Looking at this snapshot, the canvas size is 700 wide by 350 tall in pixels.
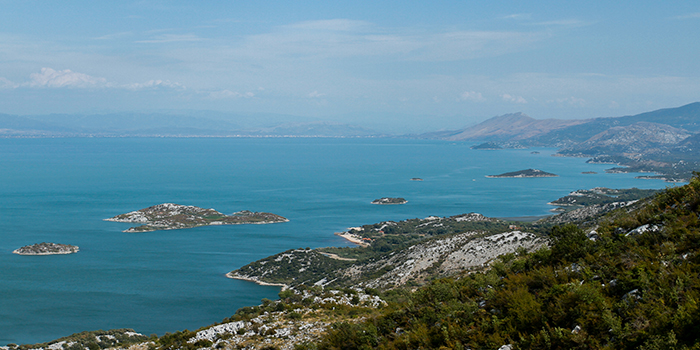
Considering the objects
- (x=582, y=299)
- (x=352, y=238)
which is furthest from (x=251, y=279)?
(x=582, y=299)

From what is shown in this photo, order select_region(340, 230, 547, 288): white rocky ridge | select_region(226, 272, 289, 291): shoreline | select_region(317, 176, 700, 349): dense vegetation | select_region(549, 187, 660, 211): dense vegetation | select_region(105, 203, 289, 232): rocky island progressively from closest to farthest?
select_region(317, 176, 700, 349): dense vegetation
select_region(340, 230, 547, 288): white rocky ridge
select_region(226, 272, 289, 291): shoreline
select_region(105, 203, 289, 232): rocky island
select_region(549, 187, 660, 211): dense vegetation

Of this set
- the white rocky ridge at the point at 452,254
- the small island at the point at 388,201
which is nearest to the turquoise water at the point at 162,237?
the small island at the point at 388,201

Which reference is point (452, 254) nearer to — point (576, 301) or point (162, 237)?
point (576, 301)

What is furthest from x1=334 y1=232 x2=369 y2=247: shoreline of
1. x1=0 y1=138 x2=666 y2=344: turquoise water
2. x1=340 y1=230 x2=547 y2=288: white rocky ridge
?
x1=340 y1=230 x2=547 y2=288: white rocky ridge

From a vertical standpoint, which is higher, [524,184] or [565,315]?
[565,315]

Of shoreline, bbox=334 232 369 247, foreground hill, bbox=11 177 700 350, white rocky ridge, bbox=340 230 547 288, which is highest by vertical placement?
foreground hill, bbox=11 177 700 350

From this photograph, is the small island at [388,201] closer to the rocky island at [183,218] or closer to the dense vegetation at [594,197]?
the rocky island at [183,218]

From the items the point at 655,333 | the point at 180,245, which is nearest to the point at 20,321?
the point at 180,245

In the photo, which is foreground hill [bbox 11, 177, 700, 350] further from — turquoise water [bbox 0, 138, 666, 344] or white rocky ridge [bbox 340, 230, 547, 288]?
turquoise water [bbox 0, 138, 666, 344]

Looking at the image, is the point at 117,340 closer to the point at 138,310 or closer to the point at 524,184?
the point at 138,310
